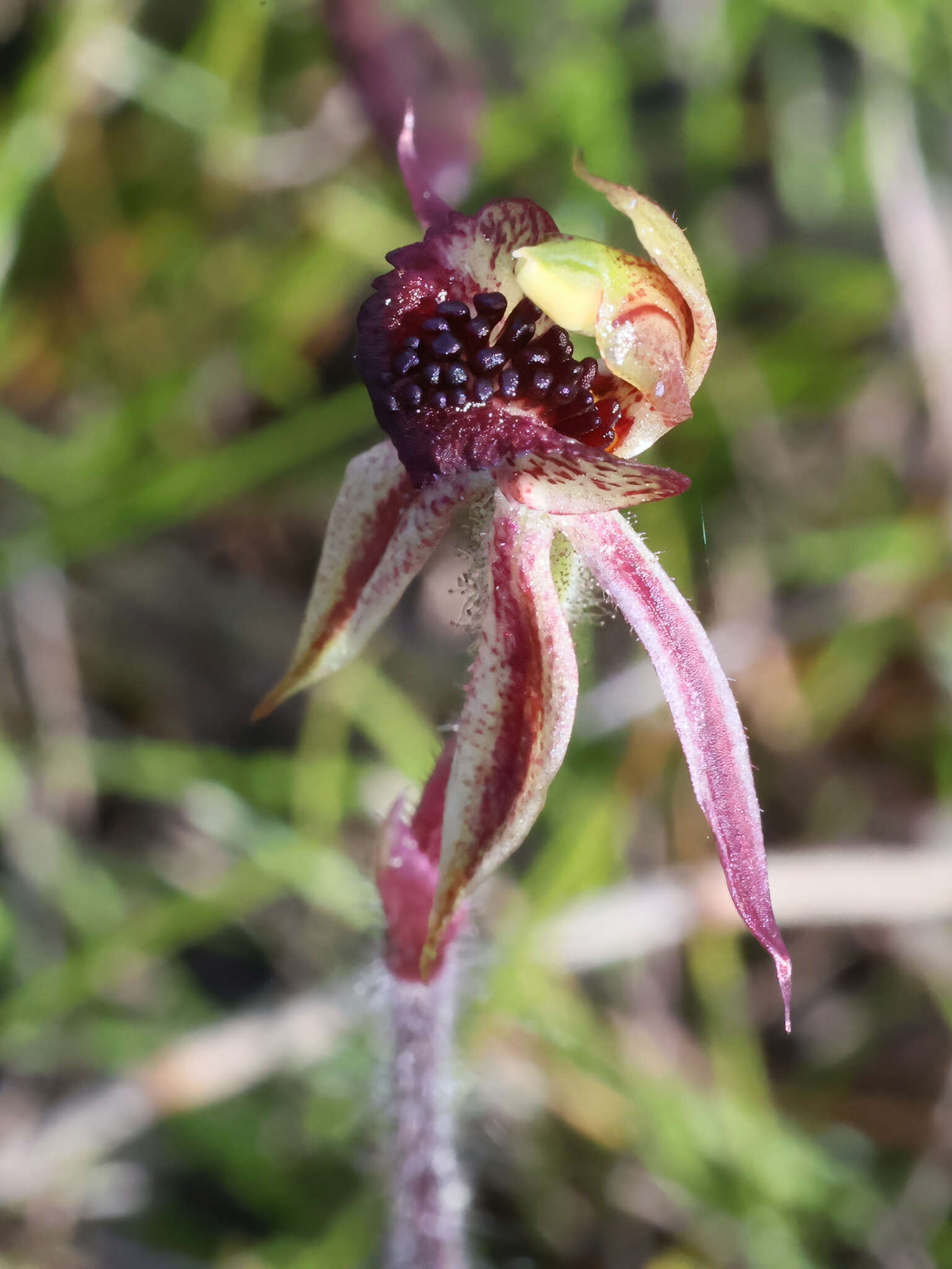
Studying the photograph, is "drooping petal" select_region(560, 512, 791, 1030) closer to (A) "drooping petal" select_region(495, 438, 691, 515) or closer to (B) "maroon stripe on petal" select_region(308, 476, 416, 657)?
(A) "drooping petal" select_region(495, 438, 691, 515)

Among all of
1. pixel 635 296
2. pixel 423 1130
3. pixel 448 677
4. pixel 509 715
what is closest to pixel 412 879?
pixel 509 715

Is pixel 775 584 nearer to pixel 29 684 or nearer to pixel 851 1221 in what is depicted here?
pixel 851 1221

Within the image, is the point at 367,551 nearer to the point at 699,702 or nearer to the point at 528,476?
the point at 528,476

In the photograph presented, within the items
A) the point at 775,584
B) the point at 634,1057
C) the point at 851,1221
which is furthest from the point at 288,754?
Result: the point at 851,1221

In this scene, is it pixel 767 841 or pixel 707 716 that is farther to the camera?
pixel 767 841

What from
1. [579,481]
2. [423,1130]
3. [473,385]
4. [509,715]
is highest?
[473,385]

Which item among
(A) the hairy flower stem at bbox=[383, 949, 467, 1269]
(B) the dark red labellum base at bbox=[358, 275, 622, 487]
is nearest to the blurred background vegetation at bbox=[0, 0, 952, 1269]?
(A) the hairy flower stem at bbox=[383, 949, 467, 1269]
